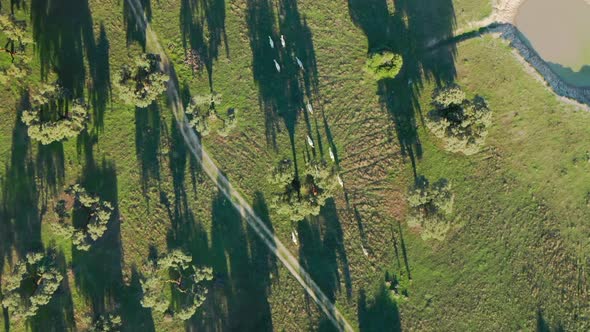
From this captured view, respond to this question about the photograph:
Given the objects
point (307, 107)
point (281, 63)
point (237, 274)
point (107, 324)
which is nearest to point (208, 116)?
point (281, 63)

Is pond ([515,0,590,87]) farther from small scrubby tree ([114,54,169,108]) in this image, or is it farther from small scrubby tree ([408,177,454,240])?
small scrubby tree ([114,54,169,108])

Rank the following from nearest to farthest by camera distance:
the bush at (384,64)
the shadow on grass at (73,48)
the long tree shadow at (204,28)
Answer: the bush at (384,64) → the shadow on grass at (73,48) → the long tree shadow at (204,28)

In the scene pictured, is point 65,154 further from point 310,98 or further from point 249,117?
point 310,98

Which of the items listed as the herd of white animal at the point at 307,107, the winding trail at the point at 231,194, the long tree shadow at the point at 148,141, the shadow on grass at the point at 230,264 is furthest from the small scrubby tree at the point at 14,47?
the herd of white animal at the point at 307,107

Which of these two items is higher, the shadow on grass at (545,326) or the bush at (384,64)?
the bush at (384,64)

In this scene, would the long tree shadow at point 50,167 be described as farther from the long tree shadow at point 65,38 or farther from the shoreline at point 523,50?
the shoreline at point 523,50

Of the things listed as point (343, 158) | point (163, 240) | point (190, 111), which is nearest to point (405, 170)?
point (343, 158)
